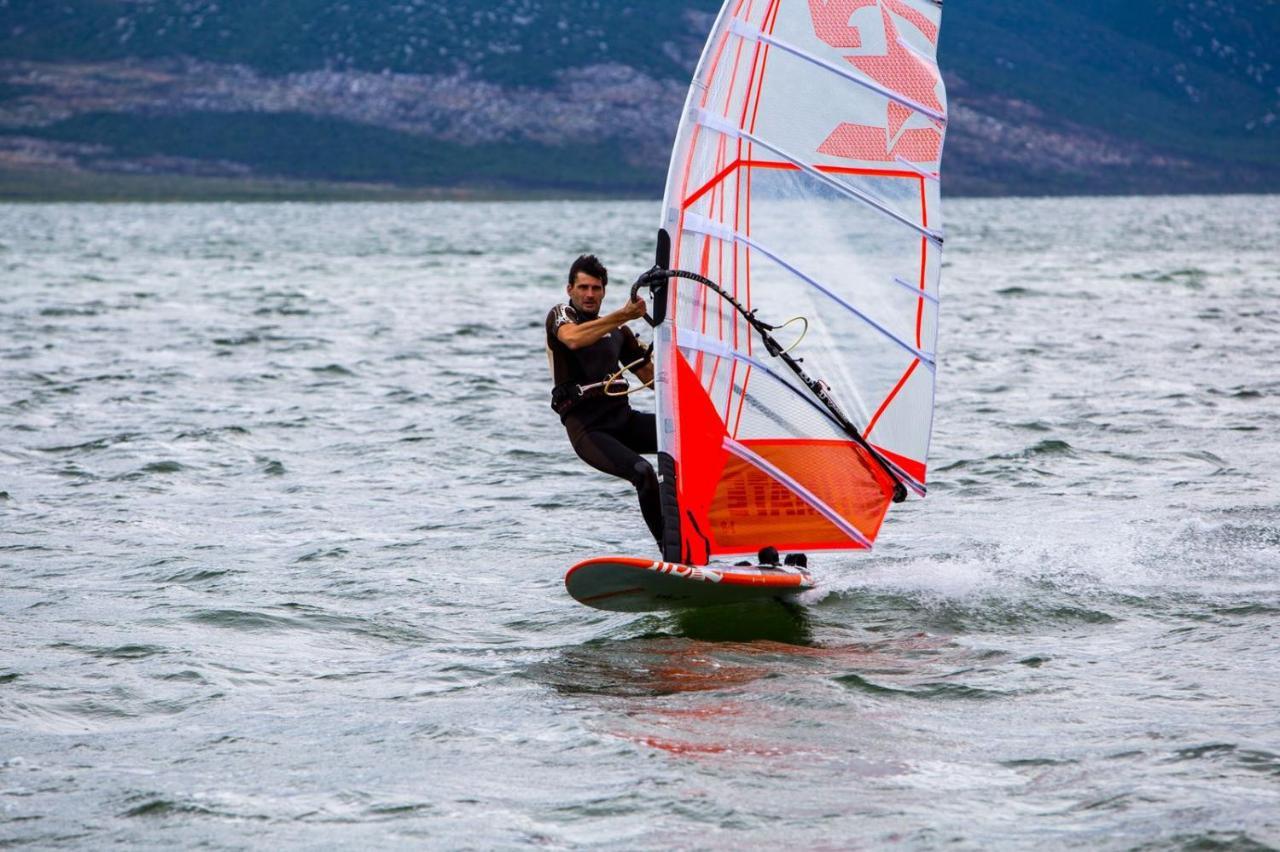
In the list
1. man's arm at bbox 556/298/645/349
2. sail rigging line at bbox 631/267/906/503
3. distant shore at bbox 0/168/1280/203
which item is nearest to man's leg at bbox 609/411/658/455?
man's arm at bbox 556/298/645/349

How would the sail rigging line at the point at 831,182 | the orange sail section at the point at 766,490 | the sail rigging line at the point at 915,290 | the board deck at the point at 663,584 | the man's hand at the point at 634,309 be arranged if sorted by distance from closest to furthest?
the man's hand at the point at 634,309, the board deck at the point at 663,584, the sail rigging line at the point at 831,182, the orange sail section at the point at 766,490, the sail rigging line at the point at 915,290

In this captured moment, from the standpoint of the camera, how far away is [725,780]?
675cm

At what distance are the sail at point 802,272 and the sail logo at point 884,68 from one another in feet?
0.04

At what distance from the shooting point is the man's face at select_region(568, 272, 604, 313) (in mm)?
9297

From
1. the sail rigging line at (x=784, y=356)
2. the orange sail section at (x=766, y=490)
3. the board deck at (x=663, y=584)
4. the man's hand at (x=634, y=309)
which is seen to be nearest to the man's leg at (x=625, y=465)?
the orange sail section at (x=766, y=490)

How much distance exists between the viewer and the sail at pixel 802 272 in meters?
9.13

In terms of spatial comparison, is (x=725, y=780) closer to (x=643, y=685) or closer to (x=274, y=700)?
(x=643, y=685)

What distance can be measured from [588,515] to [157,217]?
110538mm

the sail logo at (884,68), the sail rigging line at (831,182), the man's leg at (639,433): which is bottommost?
the man's leg at (639,433)

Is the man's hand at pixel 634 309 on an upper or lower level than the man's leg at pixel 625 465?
upper

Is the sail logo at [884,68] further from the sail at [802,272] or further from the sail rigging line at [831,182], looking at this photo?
the sail rigging line at [831,182]

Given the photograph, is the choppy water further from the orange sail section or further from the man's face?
the man's face

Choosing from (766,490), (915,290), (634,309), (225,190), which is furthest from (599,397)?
(225,190)

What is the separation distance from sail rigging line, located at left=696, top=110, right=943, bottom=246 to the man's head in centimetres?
103
